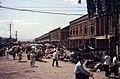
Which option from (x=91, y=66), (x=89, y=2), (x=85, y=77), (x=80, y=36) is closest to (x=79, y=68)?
(x=85, y=77)

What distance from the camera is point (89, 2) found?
29.8m

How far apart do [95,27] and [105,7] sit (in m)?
16.1

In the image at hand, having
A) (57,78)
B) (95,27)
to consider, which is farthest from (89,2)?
(95,27)

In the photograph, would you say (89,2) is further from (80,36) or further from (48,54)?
(80,36)

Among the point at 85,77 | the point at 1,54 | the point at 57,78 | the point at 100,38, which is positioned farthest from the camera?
the point at 1,54

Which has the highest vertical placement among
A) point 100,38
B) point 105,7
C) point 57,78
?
point 105,7

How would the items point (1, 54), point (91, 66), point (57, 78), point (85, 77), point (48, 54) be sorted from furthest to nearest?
point (1, 54) < point (48, 54) < point (91, 66) < point (57, 78) < point (85, 77)

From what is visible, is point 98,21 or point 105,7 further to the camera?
point 98,21

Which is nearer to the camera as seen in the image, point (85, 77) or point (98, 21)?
point (85, 77)

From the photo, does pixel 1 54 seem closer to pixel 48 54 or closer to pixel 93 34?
pixel 48 54

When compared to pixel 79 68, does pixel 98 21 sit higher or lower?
higher

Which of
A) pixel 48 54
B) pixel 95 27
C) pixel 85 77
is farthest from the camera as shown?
pixel 48 54

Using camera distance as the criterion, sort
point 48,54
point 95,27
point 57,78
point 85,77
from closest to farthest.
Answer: point 85,77
point 57,78
point 95,27
point 48,54

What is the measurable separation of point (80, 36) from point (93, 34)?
9369 mm
